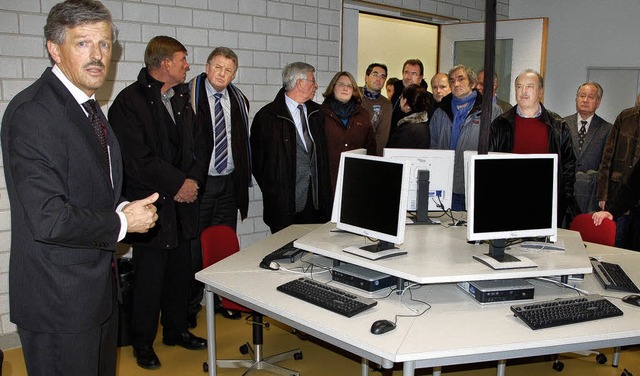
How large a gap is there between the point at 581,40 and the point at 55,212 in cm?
654

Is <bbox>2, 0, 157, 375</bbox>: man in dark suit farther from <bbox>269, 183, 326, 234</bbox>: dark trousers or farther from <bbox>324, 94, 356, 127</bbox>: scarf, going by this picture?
<bbox>324, 94, 356, 127</bbox>: scarf

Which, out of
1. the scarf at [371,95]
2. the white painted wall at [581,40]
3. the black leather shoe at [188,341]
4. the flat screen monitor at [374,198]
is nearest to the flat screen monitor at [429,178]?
the flat screen monitor at [374,198]

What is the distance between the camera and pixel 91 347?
2.00 metres

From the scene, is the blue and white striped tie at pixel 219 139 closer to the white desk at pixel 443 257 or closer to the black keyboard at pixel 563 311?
the white desk at pixel 443 257

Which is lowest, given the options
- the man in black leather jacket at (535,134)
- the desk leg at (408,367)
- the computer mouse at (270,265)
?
the desk leg at (408,367)

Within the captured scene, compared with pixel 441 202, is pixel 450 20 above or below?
above

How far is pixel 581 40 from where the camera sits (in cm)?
677

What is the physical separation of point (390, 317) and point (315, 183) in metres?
2.03

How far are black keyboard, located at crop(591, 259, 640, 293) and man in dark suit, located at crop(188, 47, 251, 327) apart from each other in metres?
2.33

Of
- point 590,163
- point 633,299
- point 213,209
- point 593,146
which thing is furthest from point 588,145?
point 213,209

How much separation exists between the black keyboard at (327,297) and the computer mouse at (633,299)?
1.07 meters

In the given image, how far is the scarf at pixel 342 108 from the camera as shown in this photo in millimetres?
4496

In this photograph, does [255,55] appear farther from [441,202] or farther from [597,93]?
[597,93]

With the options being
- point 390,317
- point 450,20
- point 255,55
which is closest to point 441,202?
point 390,317
